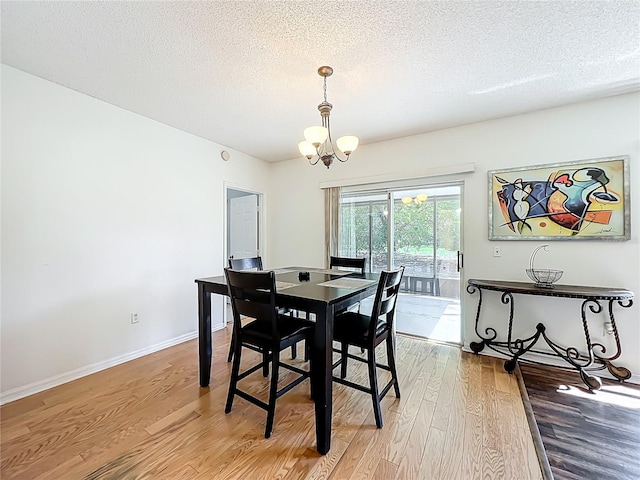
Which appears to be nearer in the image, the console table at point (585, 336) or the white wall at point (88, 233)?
the white wall at point (88, 233)

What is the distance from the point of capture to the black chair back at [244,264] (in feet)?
9.09

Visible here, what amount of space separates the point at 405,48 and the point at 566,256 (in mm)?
2480

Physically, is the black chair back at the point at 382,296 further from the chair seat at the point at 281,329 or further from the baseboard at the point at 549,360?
the baseboard at the point at 549,360

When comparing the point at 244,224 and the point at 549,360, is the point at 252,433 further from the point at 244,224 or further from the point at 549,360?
the point at 244,224

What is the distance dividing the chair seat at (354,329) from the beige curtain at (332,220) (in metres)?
1.83

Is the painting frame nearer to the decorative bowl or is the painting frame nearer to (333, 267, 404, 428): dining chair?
the decorative bowl

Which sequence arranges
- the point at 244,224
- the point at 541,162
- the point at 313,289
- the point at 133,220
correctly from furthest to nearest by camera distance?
the point at 244,224 → the point at 133,220 → the point at 541,162 → the point at 313,289

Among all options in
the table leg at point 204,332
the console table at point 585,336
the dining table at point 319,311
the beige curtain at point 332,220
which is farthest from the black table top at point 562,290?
the table leg at point 204,332

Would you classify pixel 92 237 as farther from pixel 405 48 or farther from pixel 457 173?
pixel 457 173

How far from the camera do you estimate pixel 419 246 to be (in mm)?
3537

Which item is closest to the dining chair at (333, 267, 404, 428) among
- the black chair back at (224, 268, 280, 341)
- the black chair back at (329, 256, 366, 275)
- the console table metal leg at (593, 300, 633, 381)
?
the black chair back at (224, 268, 280, 341)

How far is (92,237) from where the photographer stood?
2.62 metres

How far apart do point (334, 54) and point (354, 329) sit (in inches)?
77.6

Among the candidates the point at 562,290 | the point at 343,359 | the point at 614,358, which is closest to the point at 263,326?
the point at 343,359
